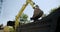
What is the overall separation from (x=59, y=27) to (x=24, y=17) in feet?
6.48

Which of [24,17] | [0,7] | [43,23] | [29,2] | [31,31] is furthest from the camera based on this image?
[0,7]

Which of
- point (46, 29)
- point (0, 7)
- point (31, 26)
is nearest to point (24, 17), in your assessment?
point (0, 7)

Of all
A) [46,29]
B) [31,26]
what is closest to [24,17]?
[31,26]

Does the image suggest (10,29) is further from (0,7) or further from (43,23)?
(0,7)

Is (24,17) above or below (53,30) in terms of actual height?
above

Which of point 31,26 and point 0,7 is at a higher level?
point 0,7

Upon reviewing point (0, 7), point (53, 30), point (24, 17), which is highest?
point (0, 7)

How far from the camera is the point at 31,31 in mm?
919

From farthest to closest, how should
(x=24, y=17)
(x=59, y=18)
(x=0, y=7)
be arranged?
(x=0, y=7)
(x=24, y=17)
(x=59, y=18)

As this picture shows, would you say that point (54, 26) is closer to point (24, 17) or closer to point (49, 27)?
point (49, 27)

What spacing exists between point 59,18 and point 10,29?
1.14 metres

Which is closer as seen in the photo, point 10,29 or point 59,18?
point 59,18

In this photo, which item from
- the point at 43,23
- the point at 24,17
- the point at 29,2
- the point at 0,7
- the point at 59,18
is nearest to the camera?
the point at 59,18

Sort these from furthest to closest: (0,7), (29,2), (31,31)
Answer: (0,7)
(29,2)
(31,31)
